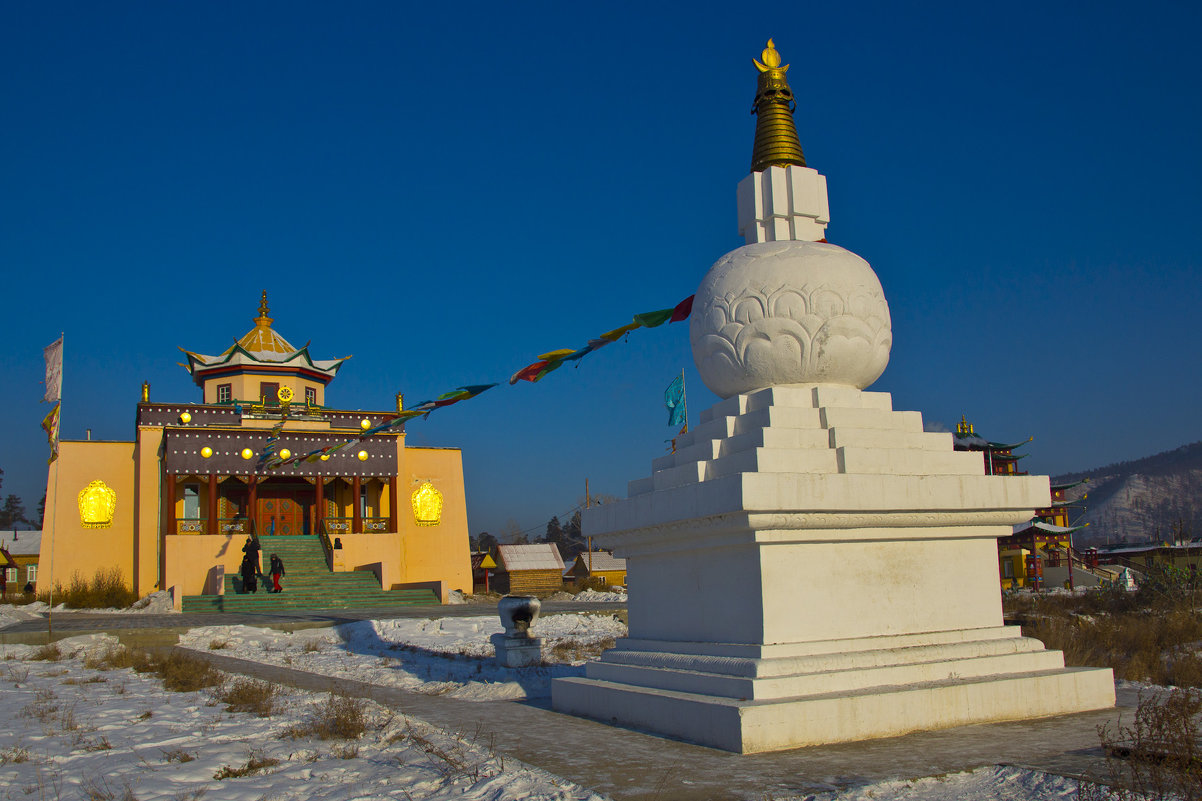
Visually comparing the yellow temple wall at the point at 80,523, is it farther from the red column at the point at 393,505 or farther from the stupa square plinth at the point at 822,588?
the stupa square plinth at the point at 822,588

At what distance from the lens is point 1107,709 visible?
25.4 feet

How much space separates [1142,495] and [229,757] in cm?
19506

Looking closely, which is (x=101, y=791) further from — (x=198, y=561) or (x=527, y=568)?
(x=527, y=568)

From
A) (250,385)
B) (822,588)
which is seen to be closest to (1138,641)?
(822,588)

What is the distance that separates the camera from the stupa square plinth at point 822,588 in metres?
6.99

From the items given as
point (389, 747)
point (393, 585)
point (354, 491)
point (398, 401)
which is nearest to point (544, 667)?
point (389, 747)

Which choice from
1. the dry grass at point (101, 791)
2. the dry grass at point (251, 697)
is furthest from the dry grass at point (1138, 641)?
the dry grass at point (101, 791)

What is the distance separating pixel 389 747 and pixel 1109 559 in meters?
57.1

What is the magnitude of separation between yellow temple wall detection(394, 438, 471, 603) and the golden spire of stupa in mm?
24360

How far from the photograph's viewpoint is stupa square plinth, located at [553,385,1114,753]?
6.99 meters

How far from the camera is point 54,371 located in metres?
18.1

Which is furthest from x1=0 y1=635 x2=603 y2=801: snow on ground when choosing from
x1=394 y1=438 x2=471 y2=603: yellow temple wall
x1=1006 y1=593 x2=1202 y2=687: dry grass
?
x1=394 y1=438 x2=471 y2=603: yellow temple wall

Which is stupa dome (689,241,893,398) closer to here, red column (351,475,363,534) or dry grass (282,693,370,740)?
dry grass (282,693,370,740)

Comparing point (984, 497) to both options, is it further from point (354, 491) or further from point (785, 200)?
point (354, 491)
